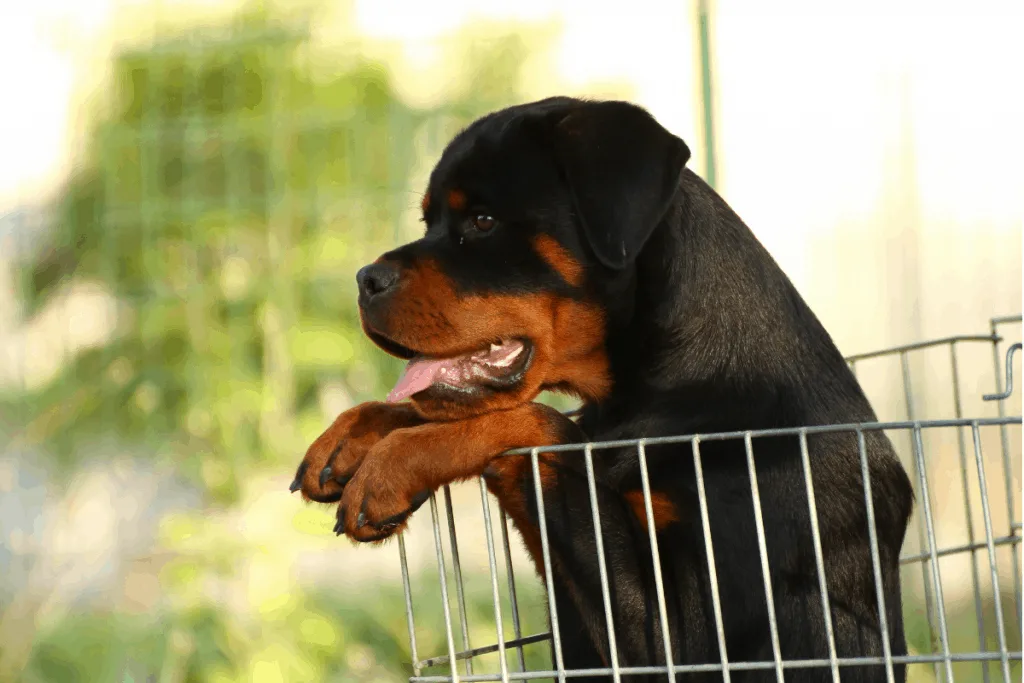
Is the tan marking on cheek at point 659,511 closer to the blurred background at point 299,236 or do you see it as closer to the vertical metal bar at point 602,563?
the vertical metal bar at point 602,563

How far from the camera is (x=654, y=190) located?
6.07ft

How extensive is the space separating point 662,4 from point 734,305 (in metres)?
1.97

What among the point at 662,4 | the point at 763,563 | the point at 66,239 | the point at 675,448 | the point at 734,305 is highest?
the point at 662,4

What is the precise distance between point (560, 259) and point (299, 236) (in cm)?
186

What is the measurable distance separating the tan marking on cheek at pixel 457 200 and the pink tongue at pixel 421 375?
260 mm

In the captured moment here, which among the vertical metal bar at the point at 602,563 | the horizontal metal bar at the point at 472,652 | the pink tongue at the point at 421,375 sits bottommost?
the horizontal metal bar at the point at 472,652

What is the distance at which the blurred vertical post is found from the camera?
11.8 ft

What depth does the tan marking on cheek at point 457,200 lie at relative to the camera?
2035 mm

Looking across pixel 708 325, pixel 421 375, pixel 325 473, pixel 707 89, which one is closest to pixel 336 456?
pixel 325 473

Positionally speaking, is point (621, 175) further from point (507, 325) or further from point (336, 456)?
point (336, 456)

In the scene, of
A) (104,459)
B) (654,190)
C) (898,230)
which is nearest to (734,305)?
(654,190)

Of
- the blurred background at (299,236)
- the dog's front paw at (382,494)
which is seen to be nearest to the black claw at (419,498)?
the dog's front paw at (382,494)

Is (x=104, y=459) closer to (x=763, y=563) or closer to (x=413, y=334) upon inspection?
(x=413, y=334)

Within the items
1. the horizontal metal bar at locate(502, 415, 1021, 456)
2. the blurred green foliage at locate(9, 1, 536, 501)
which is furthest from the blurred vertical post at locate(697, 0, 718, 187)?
the horizontal metal bar at locate(502, 415, 1021, 456)
